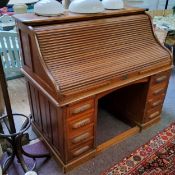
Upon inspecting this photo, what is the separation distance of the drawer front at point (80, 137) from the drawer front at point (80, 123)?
0.05m

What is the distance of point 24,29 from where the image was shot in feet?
4.53

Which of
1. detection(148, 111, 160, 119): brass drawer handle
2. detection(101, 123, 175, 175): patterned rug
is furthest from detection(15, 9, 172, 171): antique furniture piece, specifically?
detection(101, 123, 175, 175): patterned rug

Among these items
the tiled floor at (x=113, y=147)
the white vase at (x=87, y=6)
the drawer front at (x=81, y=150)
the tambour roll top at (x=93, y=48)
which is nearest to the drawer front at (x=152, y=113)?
the tiled floor at (x=113, y=147)

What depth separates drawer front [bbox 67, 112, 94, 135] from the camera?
4.49 feet

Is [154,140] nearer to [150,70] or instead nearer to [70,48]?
[150,70]

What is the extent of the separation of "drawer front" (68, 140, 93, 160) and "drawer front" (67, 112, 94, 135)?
0.18 m

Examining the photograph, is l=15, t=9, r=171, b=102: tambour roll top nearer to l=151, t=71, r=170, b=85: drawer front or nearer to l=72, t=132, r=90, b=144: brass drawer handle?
l=151, t=71, r=170, b=85: drawer front

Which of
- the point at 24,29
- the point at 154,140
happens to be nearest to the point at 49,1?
the point at 24,29

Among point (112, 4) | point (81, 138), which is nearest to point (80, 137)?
point (81, 138)

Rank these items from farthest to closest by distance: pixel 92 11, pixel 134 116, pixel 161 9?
pixel 161 9 → pixel 134 116 → pixel 92 11

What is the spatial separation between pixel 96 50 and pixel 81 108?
43cm

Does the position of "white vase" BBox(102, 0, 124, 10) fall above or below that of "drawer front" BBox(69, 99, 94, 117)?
above

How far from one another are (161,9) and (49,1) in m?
2.91

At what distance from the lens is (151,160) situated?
1663 mm
